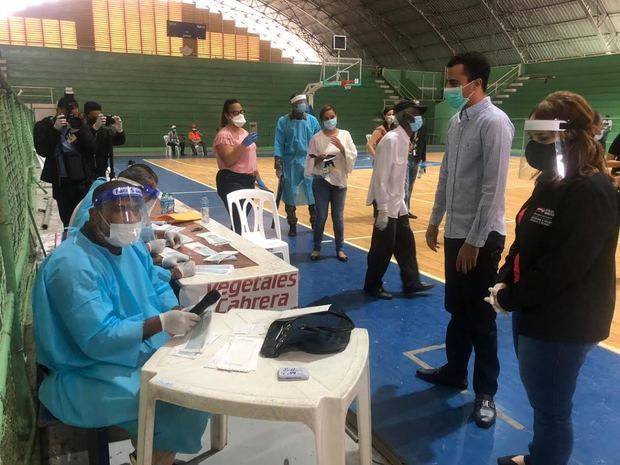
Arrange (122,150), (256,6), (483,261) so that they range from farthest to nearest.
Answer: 1. (256,6)
2. (122,150)
3. (483,261)

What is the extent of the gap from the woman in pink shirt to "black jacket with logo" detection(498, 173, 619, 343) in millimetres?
3294

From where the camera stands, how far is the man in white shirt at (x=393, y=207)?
3.84m

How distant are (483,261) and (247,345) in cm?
132

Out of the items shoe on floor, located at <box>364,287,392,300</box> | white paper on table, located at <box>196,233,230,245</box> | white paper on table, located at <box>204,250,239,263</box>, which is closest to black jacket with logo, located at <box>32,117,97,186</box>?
white paper on table, located at <box>196,233,230,245</box>

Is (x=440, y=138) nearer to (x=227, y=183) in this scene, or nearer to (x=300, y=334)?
(x=227, y=183)

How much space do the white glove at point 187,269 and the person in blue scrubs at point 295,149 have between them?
3.49 meters

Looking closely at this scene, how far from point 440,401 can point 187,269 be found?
157 centimetres

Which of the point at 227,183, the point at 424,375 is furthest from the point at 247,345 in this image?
the point at 227,183

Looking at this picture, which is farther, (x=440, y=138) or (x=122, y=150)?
(x=440, y=138)

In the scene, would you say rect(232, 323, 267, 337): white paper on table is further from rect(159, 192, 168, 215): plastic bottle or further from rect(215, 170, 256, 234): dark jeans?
rect(215, 170, 256, 234): dark jeans

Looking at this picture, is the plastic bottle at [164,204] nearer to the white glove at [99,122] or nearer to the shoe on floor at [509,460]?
the white glove at [99,122]

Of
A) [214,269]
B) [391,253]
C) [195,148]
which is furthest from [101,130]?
[195,148]

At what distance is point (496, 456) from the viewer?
2.26m

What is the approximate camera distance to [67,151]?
4.61 meters
